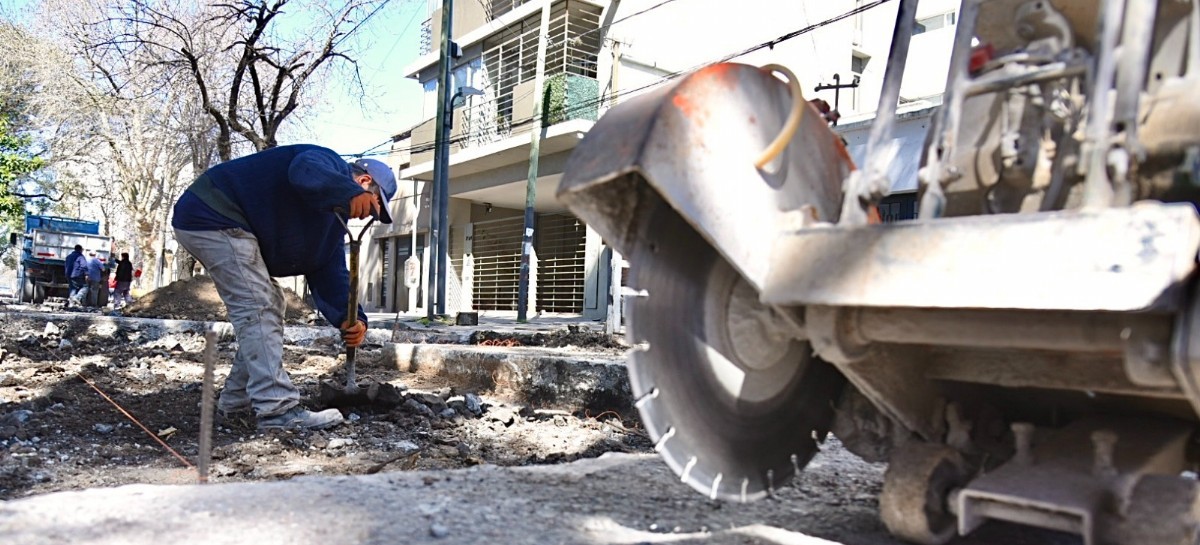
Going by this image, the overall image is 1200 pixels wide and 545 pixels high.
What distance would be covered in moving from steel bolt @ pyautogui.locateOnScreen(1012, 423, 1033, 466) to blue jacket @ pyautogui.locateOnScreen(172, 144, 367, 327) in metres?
3.06

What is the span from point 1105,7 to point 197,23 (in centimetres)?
1700

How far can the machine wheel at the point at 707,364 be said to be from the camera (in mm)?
1944

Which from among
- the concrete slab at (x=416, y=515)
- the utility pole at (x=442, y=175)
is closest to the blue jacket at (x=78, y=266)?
the utility pole at (x=442, y=175)

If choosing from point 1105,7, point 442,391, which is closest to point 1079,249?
point 1105,7

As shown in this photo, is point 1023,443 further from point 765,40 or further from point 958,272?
point 765,40

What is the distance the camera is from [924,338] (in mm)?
1793

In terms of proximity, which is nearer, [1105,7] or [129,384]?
[1105,7]

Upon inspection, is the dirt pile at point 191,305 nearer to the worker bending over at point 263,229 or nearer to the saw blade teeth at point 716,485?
the worker bending over at point 263,229

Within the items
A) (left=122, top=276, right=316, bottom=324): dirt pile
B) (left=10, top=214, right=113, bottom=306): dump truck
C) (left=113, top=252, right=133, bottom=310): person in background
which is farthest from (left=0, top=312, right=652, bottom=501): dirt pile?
(left=10, top=214, right=113, bottom=306): dump truck

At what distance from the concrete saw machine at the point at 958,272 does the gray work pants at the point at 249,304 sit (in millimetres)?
2784

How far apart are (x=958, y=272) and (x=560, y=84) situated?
15761 millimetres

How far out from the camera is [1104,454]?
190cm

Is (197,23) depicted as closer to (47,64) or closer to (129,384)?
(47,64)

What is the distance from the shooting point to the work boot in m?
4.25
